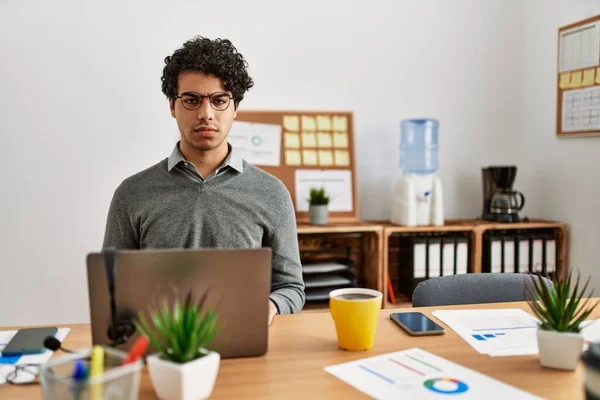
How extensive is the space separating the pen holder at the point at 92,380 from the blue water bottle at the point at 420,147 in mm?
2512

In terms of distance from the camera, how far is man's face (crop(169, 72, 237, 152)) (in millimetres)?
1700

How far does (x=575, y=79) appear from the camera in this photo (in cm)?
289

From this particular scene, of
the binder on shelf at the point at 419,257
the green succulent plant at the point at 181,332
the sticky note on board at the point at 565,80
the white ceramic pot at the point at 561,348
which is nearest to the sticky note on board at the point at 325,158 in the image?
the binder on shelf at the point at 419,257

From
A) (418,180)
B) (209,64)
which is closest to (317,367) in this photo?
(209,64)

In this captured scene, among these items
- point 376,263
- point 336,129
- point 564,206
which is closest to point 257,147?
point 336,129

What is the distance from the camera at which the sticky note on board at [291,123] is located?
309 centimetres

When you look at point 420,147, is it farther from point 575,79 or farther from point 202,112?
point 202,112

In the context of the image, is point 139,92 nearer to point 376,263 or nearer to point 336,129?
point 336,129

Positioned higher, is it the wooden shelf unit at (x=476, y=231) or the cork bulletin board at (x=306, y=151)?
the cork bulletin board at (x=306, y=151)

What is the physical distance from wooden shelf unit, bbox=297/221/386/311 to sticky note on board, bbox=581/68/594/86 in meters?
1.20

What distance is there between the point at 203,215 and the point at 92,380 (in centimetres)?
106

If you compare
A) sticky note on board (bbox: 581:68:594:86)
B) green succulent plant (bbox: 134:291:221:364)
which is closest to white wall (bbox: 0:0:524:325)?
sticky note on board (bbox: 581:68:594:86)

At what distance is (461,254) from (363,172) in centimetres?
68

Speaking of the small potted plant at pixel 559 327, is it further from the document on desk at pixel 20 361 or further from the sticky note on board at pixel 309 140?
the sticky note on board at pixel 309 140
